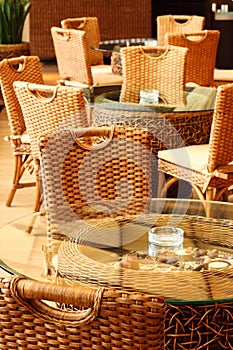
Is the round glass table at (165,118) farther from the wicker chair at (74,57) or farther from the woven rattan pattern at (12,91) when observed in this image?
the wicker chair at (74,57)

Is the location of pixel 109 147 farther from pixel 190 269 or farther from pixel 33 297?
pixel 33 297

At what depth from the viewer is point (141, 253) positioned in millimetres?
2268

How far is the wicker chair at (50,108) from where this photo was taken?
406 centimetres

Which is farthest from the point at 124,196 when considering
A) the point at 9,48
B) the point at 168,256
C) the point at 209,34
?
the point at 9,48

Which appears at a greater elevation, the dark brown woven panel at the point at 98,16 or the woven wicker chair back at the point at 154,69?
the woven wicker chair back at the point at 154,69

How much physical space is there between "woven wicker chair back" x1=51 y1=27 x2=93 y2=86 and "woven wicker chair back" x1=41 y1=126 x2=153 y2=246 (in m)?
3.40

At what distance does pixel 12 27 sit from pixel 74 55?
2.28m

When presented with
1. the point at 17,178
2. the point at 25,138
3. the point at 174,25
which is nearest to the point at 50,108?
the point at 25,138

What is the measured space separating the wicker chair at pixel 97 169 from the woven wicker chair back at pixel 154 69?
223 cm

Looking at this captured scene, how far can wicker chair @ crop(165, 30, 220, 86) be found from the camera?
613 cm

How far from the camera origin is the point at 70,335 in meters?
1.57

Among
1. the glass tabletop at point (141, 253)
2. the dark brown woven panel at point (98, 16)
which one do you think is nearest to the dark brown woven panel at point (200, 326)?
the glass tabletop at point (141, 253)

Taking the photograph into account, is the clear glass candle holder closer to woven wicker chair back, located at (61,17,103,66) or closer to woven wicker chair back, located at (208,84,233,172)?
woven wicker chair back, located at (208,84,233,172)

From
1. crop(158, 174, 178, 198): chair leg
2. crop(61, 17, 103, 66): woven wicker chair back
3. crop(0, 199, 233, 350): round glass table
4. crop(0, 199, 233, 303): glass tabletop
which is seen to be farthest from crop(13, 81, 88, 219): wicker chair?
crop(61, 17, 103, 66): woven wicker chair back
